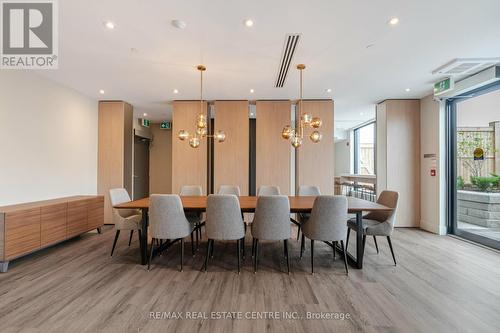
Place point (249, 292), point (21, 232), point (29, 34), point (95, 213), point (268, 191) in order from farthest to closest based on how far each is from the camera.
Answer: point (95, 213) → point (268, 191) → point (21, 232) → point (29, 34) → point (249, 292)

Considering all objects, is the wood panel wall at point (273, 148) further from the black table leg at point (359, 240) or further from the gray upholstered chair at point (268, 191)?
the black table leg at point (359, 240)

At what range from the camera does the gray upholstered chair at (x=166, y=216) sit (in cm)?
294

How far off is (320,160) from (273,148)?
1.13 meters

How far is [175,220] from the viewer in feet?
9.77

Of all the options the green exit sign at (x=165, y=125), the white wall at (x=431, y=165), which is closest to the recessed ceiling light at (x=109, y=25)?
the green exit sign at (x=165, y=125)

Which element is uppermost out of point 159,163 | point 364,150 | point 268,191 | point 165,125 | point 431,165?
point 165,125

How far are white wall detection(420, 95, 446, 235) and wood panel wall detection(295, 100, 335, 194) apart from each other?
1993 mm

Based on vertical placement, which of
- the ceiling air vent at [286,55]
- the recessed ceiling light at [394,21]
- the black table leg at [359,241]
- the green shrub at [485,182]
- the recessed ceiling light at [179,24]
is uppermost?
the recessed ceiling light at [179,24]

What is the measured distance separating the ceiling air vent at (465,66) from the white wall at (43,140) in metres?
6.81

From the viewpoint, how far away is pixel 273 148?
17.6ft

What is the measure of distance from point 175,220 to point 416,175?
5.37 m

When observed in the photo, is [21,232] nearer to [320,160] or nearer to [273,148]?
[273,148]

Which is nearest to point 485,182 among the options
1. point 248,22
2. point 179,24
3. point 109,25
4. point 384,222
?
point 384,222

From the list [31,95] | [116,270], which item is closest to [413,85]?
[116,270]
